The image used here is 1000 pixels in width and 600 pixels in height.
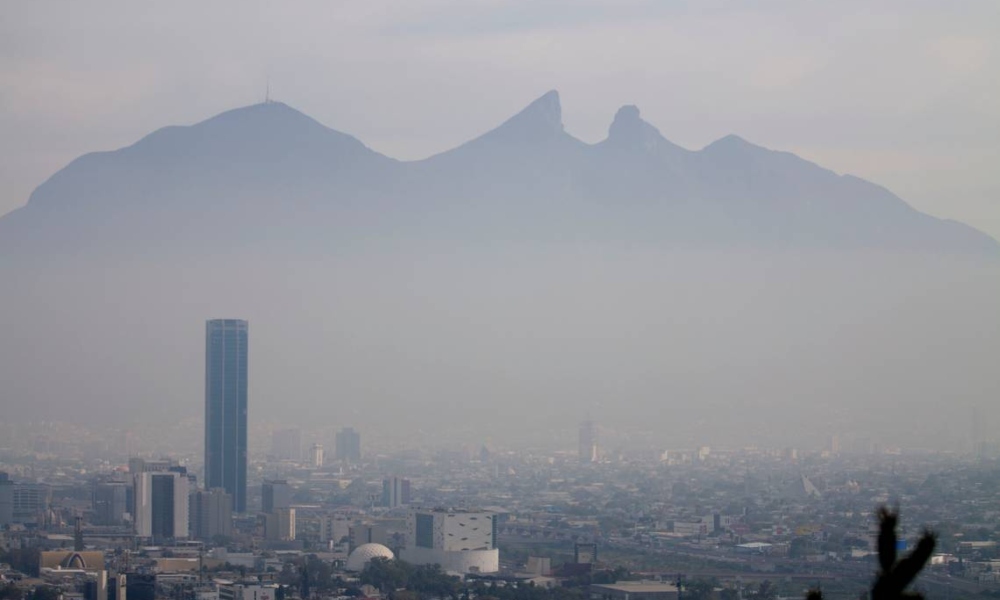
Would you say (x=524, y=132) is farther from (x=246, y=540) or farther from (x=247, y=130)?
(x=246, y=540)

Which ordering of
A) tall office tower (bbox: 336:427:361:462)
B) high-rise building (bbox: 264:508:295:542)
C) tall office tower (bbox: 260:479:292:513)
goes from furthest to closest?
Result: tall office tower (bbox: 336:427:361:462)
tall office tower (bbox: 260:479:292:513)
high-rise building (bbox: 264:508:295:542)

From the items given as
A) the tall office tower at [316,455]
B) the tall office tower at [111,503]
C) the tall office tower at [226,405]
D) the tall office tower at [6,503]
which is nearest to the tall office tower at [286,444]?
the tall office tower at [316,455]

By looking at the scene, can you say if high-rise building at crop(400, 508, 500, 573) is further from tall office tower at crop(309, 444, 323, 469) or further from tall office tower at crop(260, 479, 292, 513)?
tall office tower at crop(309, 444, 323, 469)

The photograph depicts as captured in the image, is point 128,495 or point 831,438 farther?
point 831,438

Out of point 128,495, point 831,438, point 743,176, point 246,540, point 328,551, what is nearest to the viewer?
point 328,551

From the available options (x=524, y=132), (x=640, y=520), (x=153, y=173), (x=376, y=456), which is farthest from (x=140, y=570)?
(x=524, y=132)

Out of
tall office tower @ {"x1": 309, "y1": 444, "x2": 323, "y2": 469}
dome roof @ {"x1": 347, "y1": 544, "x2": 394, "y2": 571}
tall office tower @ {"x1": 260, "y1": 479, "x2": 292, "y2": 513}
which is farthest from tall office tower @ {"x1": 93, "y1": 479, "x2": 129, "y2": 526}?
tall office tower @ {"x1": 309, "y1": 444, "x2": 323, "y2": 469}
